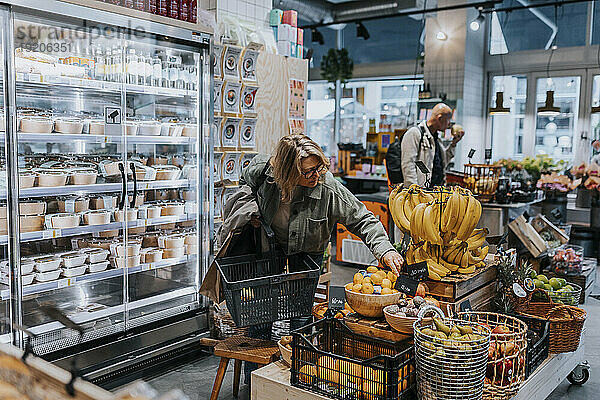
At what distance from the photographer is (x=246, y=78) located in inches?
183

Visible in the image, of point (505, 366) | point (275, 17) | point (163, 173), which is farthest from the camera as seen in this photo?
point (275, 17)

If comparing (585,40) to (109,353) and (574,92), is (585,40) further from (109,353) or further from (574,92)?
(109,353)

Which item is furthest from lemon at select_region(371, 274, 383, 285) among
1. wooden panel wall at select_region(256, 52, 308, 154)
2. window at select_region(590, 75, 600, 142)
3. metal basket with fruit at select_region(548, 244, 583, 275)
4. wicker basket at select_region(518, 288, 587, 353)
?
window at select_region(590, 75, 600, 142)

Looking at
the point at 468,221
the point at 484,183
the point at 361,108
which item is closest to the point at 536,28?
the point at 361,108

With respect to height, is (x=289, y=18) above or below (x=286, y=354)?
above

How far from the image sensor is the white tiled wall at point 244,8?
15.8 feet

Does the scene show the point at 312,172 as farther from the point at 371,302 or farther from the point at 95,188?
the point at 95,188

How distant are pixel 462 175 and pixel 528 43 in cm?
472

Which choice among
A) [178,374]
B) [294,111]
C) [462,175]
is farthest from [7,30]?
[462,175]

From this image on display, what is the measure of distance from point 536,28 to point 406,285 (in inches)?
350

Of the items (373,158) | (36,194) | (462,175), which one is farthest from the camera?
(373,158)

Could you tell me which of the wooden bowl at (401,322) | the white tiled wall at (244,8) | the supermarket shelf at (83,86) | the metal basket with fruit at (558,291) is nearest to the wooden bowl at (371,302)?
the wooden bowl at (401,322)

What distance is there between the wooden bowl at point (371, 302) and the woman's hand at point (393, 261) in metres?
0.25

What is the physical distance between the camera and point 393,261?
2936mm
